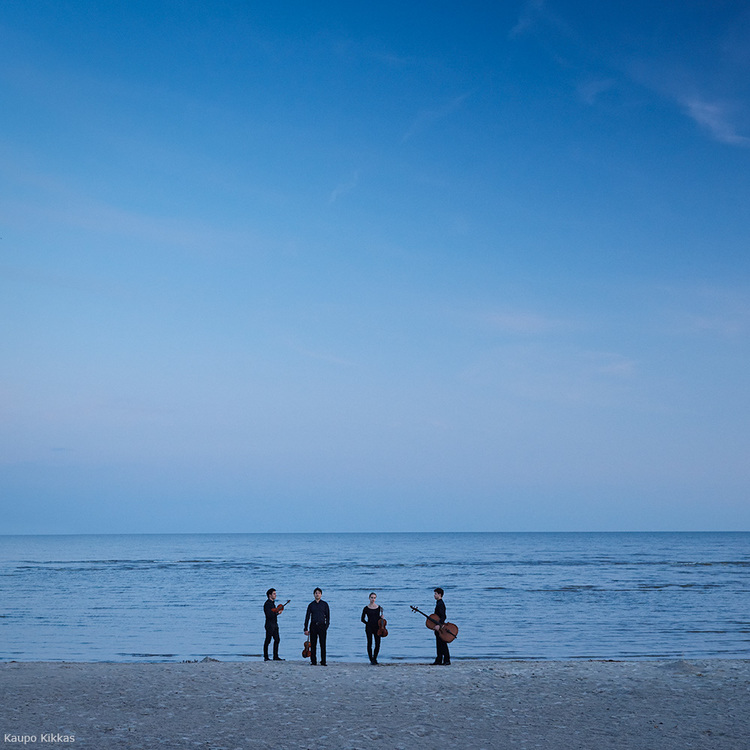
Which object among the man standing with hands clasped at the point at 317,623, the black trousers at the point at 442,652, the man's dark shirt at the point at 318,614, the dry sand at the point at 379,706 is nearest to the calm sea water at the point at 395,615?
the black trousers at the point at 442,652

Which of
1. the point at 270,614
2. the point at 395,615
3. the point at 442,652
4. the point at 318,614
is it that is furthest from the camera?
the point at 395,615

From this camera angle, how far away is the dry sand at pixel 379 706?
34.4ft

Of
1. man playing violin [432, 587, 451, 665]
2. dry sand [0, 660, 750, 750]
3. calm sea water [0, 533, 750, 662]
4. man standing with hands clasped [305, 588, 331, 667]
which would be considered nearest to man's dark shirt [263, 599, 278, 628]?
man standing with hands clasped [305, 588, 331, 667]

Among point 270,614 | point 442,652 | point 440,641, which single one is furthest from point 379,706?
point 270,614

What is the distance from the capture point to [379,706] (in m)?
12.6

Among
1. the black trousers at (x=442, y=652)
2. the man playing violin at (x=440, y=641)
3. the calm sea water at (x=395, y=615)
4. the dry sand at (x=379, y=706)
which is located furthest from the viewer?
the calm sea water at (x=395, y=615)

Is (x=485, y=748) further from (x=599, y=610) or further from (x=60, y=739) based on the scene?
(x=599, y=610)

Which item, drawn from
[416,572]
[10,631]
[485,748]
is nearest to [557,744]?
[485,748]

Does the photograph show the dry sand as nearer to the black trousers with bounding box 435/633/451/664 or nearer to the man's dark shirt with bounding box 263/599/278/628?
the black trousers with bounding box 435/633/451/664

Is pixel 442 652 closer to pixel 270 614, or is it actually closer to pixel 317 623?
pixel 317 623

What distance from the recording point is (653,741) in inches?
410

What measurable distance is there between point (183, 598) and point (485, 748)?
104 ft

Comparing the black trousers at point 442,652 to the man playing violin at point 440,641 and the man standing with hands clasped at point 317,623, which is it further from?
the man standing with hands clasped at point 317,623

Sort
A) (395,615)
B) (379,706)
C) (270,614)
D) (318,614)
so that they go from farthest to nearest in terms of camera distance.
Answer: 1. (395,615)
2. (270,614)
3. (318,614)
4. (379,706)
